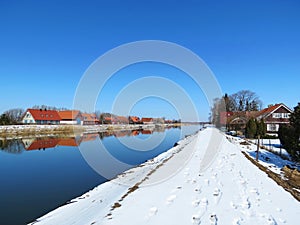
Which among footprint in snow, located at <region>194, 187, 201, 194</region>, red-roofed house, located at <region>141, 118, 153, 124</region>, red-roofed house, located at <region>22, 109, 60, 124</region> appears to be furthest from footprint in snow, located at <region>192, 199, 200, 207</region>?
red-roofed house, located at <region>141, 118, 153, 124</region>

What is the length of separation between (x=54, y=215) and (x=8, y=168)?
32.2ft

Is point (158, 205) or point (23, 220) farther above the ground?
point (158, 205)

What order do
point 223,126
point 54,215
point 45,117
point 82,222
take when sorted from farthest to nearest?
point 45,117 → point 223,126 → point 54,215 → point 82,222

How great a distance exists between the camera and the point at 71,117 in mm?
70438

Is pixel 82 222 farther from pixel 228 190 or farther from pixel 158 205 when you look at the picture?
pixel 228 190

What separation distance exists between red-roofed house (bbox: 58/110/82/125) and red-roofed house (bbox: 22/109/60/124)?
9.88 ft

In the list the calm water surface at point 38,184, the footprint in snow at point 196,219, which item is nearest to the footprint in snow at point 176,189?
the footprint in snow at point 196,219

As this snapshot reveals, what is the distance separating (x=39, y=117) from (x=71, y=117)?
9763mm

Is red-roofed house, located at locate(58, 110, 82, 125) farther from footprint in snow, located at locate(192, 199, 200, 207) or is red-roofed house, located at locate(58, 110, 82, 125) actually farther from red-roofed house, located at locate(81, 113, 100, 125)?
footprint in snow, located at locate(192, 199, 200, 207)

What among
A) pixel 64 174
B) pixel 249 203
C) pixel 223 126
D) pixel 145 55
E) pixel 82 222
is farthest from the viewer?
pixel 223 126

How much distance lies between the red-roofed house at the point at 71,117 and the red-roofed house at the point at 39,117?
9.88 ft

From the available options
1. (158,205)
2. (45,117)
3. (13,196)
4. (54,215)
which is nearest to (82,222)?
(54,215)

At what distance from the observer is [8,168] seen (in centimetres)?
1433

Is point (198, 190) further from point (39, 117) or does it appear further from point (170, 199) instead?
point (39, 117)
